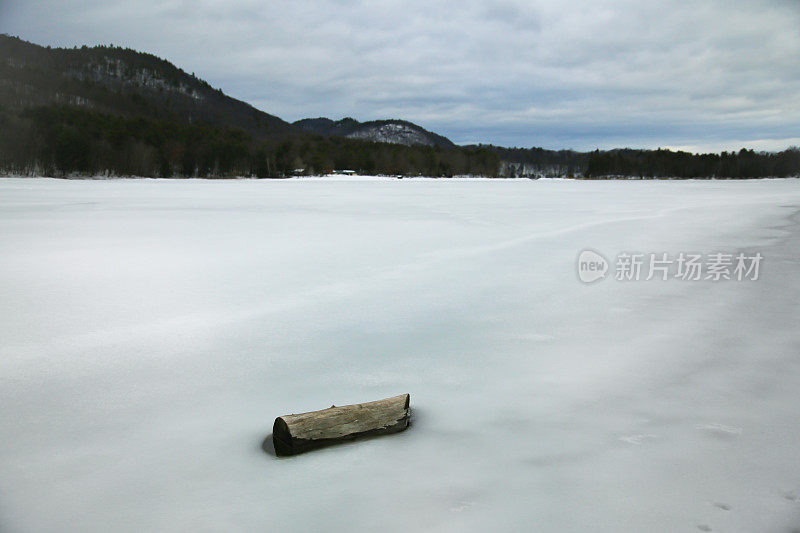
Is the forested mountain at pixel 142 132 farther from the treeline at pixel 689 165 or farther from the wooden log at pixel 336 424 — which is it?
the wooden log at pixel 336 424

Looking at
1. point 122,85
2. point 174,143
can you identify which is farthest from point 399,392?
point 122,85

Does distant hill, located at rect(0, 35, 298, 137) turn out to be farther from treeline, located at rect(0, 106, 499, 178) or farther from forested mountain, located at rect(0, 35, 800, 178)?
treeline, located at rect(0, 106, 499, 178)

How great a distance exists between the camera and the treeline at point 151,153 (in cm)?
5972

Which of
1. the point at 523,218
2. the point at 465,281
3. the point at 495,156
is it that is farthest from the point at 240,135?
the point at 465,281

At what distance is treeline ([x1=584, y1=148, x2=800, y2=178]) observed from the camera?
330ft

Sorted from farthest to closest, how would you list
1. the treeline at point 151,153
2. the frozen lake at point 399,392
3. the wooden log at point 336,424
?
the treeline at point 151,153, the wooden log at point 336,424, the frozen lake at point 399,392

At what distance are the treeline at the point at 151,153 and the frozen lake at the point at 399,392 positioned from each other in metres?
62.8

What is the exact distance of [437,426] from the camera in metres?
2.95

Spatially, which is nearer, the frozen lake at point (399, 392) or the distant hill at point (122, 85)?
the frozen lake at point (399, 392)

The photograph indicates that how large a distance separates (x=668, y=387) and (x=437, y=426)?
1600mm

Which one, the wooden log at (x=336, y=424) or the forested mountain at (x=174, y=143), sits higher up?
the forested mountain at (x=174, y=143)

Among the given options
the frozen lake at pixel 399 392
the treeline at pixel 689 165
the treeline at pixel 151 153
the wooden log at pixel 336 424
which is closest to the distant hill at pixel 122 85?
the treeline at pixel 151 153

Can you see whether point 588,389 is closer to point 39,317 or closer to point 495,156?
point 39,317

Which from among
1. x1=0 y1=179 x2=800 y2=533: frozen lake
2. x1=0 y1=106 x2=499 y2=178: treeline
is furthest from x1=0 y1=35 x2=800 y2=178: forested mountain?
x1=0 y1=179 x2=800 y2=533: frozen lake
